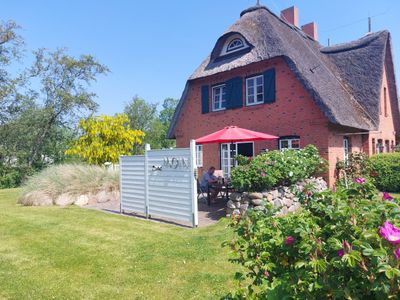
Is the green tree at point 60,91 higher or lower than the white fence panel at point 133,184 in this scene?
higher

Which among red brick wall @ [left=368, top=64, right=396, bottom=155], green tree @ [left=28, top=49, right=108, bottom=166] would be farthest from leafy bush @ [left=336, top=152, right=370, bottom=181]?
green tree @ [left=28, top=49, right=108, bottom=166]

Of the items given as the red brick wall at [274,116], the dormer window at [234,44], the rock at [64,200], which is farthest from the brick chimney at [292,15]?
the rock at [64,200]

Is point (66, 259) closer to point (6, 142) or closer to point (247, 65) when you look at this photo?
point (247, 65)

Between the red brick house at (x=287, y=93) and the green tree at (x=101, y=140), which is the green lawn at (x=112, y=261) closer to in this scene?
the red brick house at (x=287, y=93)

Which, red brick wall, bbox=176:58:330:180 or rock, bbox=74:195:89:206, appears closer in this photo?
rock, bbox=74:195:89:206

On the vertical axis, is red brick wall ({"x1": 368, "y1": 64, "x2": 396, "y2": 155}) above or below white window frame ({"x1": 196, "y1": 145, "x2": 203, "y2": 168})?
above

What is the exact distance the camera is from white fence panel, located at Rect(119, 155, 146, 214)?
330 inches

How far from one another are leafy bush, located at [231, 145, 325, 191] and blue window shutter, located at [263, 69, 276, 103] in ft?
12.5

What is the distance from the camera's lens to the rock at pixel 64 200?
10812 millimetres

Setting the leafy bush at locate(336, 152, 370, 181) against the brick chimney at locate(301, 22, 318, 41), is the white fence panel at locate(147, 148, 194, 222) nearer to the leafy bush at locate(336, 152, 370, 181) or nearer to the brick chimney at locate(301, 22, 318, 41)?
the leafy bush at locate(336, 152, 370, 181)

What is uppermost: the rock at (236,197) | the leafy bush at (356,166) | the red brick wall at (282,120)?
the red brick wall at (282,120)

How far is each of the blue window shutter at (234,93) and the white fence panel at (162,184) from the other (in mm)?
6475

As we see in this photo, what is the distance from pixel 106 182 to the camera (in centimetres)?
1173

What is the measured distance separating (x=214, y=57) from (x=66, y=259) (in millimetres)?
11864
